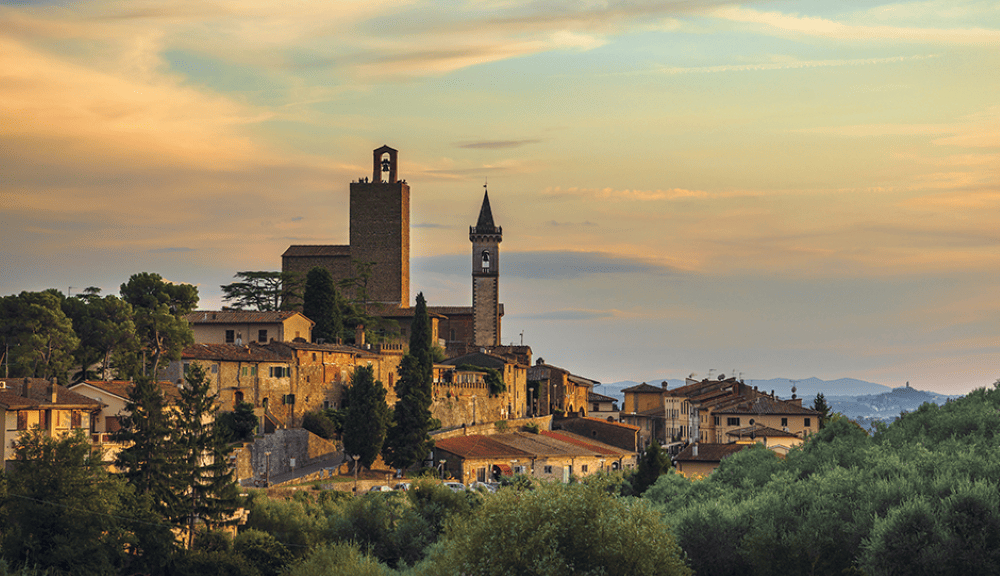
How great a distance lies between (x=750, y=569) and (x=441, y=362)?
57.3m

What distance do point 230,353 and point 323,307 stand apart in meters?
17.8

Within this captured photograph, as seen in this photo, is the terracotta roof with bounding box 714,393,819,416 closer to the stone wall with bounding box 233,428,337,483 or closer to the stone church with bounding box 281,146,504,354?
the stone church with bounding box 281,146,504,354

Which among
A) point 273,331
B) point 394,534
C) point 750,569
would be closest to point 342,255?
point 273,331

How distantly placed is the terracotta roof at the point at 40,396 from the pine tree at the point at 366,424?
14.9 metres

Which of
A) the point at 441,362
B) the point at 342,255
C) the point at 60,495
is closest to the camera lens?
the point at 60,495

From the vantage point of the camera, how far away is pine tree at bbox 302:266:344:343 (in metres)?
79.2

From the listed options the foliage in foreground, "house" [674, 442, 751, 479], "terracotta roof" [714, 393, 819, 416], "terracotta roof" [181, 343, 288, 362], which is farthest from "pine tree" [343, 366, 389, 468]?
"terracotta roof" [714, 393, 819, 416]

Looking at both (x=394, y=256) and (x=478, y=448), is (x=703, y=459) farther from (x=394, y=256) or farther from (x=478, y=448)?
(x=394, y=256)

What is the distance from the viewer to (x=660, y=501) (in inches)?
1711

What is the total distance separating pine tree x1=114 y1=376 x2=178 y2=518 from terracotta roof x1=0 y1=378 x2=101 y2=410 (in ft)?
6.95

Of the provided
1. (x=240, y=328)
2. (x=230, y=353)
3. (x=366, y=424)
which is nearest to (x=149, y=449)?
(x=366, y=424)

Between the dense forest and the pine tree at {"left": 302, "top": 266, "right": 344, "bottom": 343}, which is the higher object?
the pine tree at {"left": 302, "top": 266, "right": 344, "bottom": 343}

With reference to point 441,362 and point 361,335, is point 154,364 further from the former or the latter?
point 441,362

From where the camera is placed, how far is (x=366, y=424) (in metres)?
61.1
